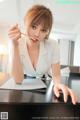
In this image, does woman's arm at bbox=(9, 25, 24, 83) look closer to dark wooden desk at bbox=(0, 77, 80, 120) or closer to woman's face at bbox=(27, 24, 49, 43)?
woman's face at bbox=(27, 24, 49, 43)

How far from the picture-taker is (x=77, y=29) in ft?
9.51

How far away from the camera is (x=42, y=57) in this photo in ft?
3.01

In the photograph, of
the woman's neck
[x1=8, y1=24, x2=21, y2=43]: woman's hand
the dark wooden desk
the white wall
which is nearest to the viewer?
the dark wooden desk

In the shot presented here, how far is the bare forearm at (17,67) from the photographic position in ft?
2.56

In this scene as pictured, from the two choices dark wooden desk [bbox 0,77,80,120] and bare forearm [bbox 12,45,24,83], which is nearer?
dark wooden desk [bbox 0,77,80,120]

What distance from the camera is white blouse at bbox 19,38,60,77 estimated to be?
2.88ft

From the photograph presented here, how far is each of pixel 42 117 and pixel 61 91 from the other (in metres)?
0.15

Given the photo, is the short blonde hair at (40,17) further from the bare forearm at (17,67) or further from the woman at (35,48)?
the bare forearm at (17,67)

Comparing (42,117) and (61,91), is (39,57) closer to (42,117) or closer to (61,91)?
(61,91)

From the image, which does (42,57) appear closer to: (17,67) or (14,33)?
(17,67)

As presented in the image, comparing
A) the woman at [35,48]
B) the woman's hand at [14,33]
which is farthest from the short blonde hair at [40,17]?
the woman's hand at [14,33]

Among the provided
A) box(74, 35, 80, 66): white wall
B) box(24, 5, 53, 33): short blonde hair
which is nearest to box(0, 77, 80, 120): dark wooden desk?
box(24, 5, 53, 33): short blonde hair

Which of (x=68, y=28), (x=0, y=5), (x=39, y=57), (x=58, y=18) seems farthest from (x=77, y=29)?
(x=39, y=57)

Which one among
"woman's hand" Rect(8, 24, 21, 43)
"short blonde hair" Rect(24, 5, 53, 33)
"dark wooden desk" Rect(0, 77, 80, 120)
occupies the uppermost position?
"short blonde hair" Rect(24, 5, 53, 33)
